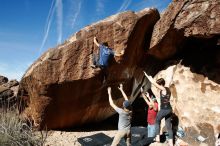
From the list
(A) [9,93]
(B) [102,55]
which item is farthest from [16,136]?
(A) [9,93]

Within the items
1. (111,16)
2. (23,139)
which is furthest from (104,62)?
(23,139)

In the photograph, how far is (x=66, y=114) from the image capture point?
29.3 ft

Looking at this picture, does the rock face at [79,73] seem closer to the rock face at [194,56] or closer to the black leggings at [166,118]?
the rock face at [194,56]

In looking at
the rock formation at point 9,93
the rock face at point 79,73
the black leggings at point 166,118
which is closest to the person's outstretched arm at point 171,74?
the rock face at point 79,73

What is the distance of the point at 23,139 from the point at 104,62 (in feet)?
12.0

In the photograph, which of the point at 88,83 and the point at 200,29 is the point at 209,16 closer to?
the point at 200,29

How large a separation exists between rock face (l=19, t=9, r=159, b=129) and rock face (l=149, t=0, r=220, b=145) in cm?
78

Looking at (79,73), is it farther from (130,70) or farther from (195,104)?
(195,104)

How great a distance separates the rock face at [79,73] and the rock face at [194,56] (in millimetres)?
779

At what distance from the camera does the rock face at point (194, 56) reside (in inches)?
294

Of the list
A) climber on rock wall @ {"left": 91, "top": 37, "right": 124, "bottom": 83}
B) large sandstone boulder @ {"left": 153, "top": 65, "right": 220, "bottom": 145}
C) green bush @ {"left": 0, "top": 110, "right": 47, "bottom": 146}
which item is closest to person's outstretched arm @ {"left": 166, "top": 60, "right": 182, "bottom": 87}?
large sandstone boulder @ {"left": 153, "top": 65, "right": 220, "bottom": 145}

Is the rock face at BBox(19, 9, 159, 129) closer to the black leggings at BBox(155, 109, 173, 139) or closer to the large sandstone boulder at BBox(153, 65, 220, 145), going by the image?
the large sandstone boulder at BBox(153, 65, 220, 145)

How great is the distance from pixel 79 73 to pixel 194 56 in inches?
136

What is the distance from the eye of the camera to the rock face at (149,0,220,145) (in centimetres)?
747
